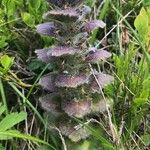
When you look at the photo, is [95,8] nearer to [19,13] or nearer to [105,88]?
[19,13]

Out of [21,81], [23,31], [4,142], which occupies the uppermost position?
[23,31]

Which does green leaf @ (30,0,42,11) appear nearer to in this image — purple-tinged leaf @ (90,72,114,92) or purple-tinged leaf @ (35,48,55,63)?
purple-tinged leaf @ (35,48,55,63)

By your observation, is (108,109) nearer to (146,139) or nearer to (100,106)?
(100,106)

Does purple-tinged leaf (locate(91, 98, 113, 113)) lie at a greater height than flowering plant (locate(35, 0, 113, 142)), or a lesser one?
lesser

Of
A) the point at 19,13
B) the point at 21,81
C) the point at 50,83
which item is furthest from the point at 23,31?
the point at 50,83

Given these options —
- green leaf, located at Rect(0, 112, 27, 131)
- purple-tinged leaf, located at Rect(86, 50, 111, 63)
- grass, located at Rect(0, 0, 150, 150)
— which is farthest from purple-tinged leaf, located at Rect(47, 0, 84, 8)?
green leaf, located at Rect(0, 112, 27, 131)

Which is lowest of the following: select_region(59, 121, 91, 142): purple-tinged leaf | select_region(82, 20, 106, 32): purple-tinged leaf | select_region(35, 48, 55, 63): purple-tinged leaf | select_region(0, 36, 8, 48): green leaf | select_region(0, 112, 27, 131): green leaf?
select_region(59, 121, 91, 142): purple-tinged leaf
